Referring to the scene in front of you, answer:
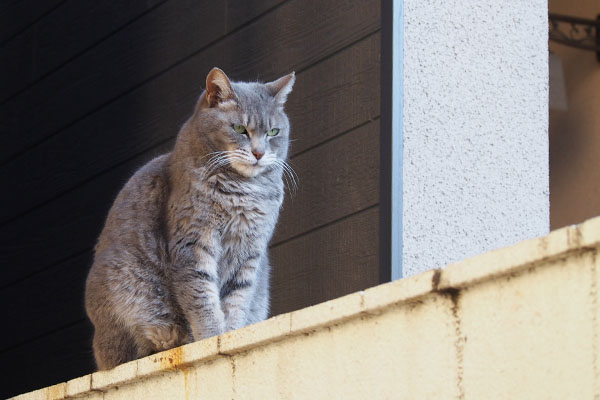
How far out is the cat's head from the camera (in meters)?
2.82

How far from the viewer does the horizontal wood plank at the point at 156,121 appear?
289 cm

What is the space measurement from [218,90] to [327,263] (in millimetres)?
621

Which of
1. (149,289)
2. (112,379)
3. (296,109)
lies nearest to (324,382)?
(112,379)

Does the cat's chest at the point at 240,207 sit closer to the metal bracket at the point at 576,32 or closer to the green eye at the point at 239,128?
the green eye at the point at 239,128

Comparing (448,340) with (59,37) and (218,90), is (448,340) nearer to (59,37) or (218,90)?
(218,90)

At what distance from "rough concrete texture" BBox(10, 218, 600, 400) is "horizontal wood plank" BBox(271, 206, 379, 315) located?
0.82m

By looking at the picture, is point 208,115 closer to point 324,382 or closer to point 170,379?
point 170,379

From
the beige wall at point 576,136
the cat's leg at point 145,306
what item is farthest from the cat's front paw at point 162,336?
the beige wall at point 576,136

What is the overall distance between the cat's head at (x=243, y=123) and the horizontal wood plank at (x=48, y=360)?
47.7 inches

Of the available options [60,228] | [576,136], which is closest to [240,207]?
[60,228]

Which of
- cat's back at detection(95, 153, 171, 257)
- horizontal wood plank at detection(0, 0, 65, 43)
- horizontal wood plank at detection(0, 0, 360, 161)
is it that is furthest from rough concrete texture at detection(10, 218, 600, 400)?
horizontal wood plank at detection(0, 0, 65, 43)

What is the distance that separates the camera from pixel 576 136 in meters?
4.71

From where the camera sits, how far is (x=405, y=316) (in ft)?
5.22

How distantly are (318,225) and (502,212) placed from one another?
1.84 ft
